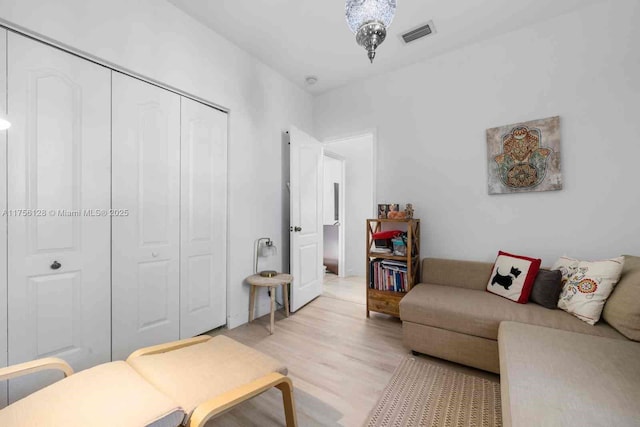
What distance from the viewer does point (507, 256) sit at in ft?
7.51

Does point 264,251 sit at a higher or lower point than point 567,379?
higher

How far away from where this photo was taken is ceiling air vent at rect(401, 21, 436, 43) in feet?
7.80

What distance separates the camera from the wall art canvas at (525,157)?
89.2 inches

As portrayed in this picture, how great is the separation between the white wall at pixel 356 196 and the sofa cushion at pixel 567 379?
130 inches

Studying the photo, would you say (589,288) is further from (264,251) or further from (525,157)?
(264,251)

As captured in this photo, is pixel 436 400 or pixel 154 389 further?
pixel 436 400

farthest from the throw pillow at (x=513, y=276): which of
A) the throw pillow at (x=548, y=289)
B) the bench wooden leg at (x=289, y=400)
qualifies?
the bench wooden leg at (x=289, y=400)

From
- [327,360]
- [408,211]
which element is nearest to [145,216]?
[327,360]

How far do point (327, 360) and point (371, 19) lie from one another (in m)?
2.22

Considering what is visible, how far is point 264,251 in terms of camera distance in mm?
2824

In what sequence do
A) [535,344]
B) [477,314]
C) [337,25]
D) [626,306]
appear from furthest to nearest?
[337,25], [477,314], [626,306], [535,344]

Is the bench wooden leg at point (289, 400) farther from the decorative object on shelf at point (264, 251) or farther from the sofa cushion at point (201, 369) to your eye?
the decorative object on shelf at point (264, 251)

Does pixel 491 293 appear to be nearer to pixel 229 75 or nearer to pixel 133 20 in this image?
pixel 229 75

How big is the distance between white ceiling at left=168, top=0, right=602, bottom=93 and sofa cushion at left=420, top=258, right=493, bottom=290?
7.02 feet
